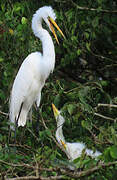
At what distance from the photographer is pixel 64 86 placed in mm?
3590

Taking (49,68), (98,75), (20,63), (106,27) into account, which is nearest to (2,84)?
(20,63)

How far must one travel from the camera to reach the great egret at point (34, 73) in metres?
3.49

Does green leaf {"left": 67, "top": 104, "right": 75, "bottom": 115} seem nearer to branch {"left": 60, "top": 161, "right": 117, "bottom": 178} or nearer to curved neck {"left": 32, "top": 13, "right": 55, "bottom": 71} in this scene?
branch {"left": 60, "top": 161, "right": 117, "bottom": 178}

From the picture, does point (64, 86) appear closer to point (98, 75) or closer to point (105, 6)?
point (98, 75)

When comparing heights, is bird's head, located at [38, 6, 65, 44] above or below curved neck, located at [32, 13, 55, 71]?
above

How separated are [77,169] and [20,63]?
2.34m

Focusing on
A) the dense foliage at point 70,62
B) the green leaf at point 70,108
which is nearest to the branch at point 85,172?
the green leaf at point 70,108

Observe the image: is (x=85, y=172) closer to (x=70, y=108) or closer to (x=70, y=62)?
(x=70, y=108)

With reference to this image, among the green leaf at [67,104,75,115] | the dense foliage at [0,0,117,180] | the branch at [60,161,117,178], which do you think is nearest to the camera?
the branch at [60,161,117,178]

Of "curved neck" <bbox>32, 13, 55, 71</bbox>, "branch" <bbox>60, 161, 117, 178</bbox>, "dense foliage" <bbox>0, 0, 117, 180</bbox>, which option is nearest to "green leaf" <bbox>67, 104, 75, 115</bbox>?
"dense foliage" <bbox>0, 0, 117, 180</bbox>

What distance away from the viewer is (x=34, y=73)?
378cm

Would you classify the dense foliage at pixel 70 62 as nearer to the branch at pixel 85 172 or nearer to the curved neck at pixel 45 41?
the curved neck at pixel 45 41

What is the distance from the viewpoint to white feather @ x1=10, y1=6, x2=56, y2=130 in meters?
3.49

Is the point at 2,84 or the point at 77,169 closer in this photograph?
the point at 77,169
